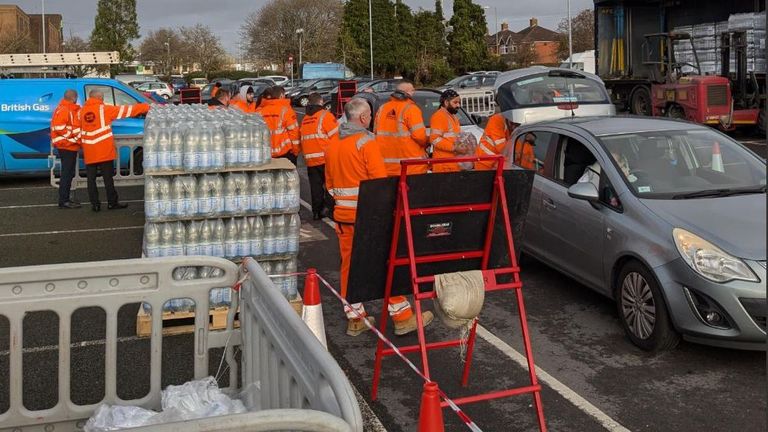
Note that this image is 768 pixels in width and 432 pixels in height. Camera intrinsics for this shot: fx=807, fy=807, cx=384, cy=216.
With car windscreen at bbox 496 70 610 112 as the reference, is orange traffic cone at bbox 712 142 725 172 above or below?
below

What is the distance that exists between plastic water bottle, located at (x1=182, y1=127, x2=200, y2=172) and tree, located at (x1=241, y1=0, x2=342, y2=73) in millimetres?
70229

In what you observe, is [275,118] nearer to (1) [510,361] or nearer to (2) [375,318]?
(2) [375,318]

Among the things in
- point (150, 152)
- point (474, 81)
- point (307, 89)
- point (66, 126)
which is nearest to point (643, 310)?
point (150, 152)

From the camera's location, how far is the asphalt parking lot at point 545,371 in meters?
4.71

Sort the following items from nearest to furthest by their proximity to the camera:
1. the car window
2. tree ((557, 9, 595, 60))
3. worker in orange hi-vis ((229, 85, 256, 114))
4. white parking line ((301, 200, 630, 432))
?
white parking line ((301, 200, 630, 432))
the car window
worker in orange hi-vis ((229, 85, 256, 114))
tree ((557, 9, 595, 60))

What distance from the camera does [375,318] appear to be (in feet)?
22.3

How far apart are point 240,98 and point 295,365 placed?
13.9 m

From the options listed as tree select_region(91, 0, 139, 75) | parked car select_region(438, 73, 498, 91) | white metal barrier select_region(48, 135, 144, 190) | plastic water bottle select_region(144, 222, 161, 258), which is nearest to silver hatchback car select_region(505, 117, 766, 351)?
plastic water bottle select_region(144, 222, 161, 258)

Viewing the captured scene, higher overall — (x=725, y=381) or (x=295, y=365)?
(x=295, y=365)

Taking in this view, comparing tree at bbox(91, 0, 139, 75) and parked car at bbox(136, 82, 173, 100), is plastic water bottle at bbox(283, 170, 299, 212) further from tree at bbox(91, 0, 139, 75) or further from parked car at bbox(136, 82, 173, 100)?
tree at bbox(91, 0, 139, 75)

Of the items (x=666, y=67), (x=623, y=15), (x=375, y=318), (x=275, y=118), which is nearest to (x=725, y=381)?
(x=375, y=318)

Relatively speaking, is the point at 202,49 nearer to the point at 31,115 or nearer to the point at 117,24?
the point at 117,24

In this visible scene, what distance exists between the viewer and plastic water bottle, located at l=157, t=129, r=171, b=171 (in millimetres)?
6105

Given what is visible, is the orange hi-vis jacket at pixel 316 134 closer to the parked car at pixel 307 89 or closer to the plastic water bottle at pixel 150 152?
the plastic water bottle at pixel 150 152
